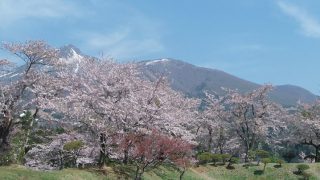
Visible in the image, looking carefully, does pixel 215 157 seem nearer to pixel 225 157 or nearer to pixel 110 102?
pixel 225 157

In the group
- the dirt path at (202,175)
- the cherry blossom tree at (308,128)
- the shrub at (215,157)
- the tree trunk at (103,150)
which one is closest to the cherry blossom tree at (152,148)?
the tree trunk at (103,150)

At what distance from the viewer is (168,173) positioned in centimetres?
4853

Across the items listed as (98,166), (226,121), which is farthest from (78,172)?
(226,121)

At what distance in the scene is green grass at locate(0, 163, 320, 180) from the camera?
3531cm

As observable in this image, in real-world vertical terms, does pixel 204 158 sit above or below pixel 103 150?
above

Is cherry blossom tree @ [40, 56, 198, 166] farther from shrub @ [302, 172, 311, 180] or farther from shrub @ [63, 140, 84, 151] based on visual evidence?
shrub @ [302, 172, 311, 180]

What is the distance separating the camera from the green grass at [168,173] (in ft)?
116

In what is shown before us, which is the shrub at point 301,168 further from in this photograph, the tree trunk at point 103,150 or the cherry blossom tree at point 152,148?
the tree trunk at point 103,150

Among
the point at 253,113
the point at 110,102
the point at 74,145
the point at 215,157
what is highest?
the point at 253,113

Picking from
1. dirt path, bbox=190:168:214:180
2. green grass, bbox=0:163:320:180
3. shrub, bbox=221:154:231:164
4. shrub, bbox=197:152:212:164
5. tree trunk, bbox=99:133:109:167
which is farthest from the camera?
shrub, bbox=221:154:231:164

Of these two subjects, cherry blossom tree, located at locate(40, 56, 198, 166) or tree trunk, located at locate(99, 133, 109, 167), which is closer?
tree trunk, located at locate(99, 133, 109, 167)

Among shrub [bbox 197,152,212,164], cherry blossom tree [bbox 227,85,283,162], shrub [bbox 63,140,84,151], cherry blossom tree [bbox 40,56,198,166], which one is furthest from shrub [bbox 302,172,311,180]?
shrub [bbox 63,140,84,151]

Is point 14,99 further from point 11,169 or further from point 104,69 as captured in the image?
point 11,169

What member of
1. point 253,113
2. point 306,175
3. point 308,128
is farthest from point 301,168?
point 308,128
